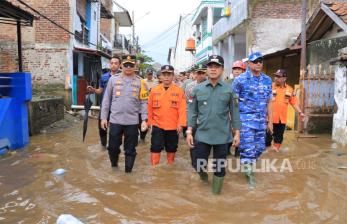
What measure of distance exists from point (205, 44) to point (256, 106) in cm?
2368

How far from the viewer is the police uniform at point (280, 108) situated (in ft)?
23.8

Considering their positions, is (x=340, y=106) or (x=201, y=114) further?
(x=340, y=106)

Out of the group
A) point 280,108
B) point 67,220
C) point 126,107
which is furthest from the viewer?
point 280,108

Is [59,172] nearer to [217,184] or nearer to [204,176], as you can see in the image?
[204,176]

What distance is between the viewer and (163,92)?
6.09 m

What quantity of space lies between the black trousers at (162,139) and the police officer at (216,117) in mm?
1229

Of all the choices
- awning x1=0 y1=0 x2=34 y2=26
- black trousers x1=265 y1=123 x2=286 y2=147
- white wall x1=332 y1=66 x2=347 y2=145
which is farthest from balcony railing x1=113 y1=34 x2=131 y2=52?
black trousers x1=265 y1=123 x2=286 y2=147

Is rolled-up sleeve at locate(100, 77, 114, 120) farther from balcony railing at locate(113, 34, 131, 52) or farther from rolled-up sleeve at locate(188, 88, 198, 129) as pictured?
balcony railing at locate(113, 34, 131, 52)

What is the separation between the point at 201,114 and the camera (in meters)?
4.85

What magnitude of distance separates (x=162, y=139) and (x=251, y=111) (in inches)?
60.9

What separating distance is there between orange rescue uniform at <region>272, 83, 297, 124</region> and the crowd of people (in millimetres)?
1470

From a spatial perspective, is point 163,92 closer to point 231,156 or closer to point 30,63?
point 231,156

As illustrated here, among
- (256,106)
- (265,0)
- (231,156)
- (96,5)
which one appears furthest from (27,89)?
(96,5)

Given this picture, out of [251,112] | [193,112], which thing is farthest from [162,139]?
[251,112]
